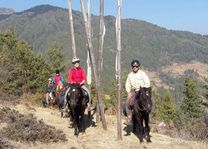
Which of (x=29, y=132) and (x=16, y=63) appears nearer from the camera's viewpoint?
(x=29, y=132)

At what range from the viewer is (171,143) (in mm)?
13234

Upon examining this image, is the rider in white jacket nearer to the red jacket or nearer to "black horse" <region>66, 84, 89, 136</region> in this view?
"black horse" <region>66, 84, 89, 136</region>

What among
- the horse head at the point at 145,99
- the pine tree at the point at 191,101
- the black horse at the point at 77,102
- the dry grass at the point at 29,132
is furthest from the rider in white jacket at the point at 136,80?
the pine tree at the point at 191,101

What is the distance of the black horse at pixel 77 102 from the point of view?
1347 centimetres

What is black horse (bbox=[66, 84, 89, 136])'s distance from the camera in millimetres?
13471

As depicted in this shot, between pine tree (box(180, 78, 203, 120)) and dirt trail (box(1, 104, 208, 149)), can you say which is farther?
pine tree (box(180, 78, 203, 120))

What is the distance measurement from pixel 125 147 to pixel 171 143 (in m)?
1.75

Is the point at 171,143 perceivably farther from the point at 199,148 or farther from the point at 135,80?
the point at 135,80

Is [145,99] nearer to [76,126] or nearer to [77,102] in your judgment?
[77,102]

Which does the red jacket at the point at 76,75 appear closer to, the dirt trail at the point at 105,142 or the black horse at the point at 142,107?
the dirt trail at the point at 105,142

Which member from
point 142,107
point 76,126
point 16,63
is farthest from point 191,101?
point 142,107

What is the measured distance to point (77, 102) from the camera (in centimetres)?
1355

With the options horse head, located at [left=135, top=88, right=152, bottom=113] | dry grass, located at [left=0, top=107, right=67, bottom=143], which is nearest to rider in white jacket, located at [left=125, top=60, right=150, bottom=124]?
horse head, located at [left=135, top=88, right=152, bottom=113]

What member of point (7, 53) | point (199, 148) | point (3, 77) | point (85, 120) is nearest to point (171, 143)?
point (199, 148)
